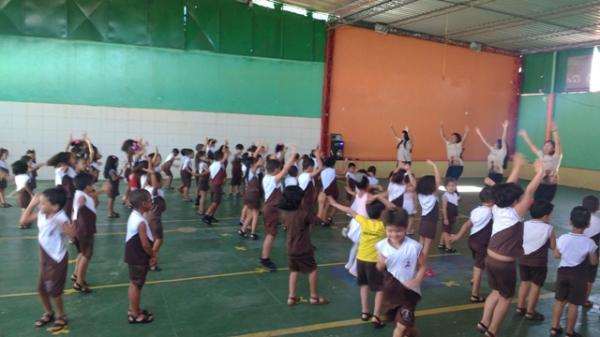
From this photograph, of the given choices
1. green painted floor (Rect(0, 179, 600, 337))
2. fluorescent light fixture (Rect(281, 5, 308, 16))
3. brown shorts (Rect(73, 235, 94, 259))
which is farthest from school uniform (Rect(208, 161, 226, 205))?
fluorescent light fixture (Rect(281, 5, 308, 16))

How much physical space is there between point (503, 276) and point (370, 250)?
3.84 ft

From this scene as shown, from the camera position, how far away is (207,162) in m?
9.92

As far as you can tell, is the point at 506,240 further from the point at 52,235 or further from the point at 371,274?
the point at 52,235

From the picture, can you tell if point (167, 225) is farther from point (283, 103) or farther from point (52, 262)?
point (283, 103)

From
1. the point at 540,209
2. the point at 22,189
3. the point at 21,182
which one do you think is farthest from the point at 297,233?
the point at 21,182

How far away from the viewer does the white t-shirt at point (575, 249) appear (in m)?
4.08

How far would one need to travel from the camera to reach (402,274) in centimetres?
340

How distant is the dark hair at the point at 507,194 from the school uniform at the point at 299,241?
187 cm

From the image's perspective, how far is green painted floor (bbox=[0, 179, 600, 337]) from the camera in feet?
14.2

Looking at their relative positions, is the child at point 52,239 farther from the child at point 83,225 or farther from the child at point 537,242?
the child at point 537,242

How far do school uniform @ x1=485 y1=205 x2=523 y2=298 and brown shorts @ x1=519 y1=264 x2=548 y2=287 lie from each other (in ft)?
2.26

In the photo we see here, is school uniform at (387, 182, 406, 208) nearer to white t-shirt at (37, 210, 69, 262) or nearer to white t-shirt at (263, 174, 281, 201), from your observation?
white t-shirt at (263, 174, 281, 201)

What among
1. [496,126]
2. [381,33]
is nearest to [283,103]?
[381,33]

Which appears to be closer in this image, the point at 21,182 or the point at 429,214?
the point at 429,214
